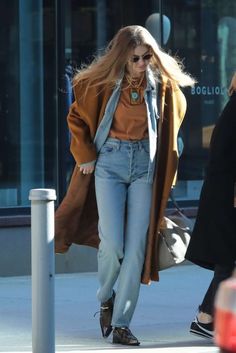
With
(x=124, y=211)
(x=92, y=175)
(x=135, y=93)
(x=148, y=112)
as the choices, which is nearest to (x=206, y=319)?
(x=124, y=211)

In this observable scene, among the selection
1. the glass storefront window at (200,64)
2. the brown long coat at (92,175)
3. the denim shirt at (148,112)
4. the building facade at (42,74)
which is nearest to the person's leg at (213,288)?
the brown long coat at (92,175)

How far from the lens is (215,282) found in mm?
6676

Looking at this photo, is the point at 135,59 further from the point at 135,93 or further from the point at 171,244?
the point at 171,244

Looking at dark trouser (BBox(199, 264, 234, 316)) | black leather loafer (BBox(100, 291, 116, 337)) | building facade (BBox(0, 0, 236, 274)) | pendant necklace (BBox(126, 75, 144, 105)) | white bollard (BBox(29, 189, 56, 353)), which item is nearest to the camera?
white bollard (BBox(29, 189, 56, 353))

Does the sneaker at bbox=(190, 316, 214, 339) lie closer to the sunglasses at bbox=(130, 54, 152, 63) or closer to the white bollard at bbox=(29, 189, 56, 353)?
the white bollard at bbox=(29, 189, 56, 353)

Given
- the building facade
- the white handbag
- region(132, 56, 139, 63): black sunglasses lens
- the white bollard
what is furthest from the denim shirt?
the building facade

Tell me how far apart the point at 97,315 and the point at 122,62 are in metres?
2.04

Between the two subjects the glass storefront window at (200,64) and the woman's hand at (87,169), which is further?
the glass storefront window at (200,64)

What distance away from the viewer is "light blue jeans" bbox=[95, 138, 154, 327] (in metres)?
6.68

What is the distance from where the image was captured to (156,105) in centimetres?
675

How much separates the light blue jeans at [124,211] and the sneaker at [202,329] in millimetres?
416

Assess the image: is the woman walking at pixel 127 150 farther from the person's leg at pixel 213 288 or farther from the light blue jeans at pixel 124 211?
the person's leg at pixel 213 288

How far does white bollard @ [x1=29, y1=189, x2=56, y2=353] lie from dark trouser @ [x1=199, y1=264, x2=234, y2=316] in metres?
1.19

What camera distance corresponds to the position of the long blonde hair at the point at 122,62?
6.67 m
